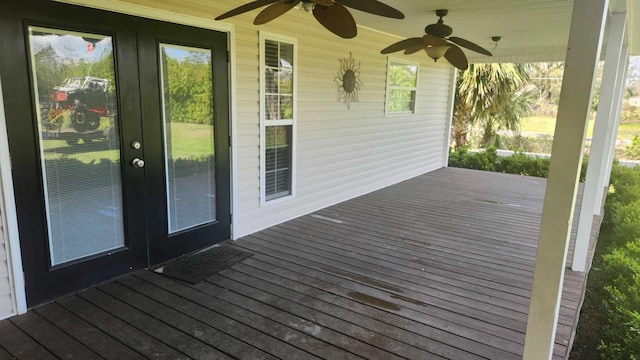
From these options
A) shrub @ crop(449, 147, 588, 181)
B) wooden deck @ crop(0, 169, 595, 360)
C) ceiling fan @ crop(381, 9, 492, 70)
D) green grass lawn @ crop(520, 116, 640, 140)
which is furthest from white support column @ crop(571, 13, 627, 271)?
green grass lawn @ crop(520, 116, 640, 140)

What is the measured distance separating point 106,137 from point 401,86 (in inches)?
199

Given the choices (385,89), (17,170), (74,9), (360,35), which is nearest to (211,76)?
(74,9)

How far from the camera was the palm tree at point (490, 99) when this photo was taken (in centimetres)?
969

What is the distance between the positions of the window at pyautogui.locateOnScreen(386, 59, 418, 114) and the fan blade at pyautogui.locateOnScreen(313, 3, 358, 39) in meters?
3.91

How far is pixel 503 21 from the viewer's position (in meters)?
4.71

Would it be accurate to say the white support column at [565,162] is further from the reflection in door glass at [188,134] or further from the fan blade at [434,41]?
the reflection in door glass at [188,134]

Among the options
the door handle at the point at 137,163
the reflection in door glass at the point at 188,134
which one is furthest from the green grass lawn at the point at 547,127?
the door handle at the point at 137,163

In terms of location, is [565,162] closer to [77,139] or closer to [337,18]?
[337,18]

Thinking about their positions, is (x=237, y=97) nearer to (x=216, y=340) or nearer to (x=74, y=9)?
(x=74, y=9)

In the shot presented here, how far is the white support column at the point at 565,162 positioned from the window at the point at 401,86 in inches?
192

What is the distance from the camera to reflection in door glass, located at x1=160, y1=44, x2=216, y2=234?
328 cm

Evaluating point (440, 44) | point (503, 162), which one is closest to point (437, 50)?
point (440, 44)

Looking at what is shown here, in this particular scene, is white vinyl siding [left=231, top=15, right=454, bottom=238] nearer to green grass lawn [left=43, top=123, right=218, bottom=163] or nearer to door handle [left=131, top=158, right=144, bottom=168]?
green grass lawn [left=43, top=123, right=218, bottom=163]

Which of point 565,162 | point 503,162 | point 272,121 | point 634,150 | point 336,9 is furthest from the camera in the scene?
point 634,150
